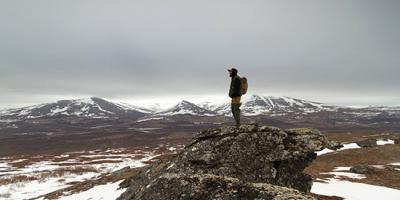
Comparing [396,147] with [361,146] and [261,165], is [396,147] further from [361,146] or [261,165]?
[261,165]

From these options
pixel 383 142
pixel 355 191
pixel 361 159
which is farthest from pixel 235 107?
pixel 383 142

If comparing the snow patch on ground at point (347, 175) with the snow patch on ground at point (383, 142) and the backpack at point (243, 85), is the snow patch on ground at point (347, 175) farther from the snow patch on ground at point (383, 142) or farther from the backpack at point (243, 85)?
the snow patch on ground at point (383, 142)

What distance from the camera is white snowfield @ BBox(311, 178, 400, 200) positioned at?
27611 millimetres

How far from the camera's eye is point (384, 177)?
4038 centimetres

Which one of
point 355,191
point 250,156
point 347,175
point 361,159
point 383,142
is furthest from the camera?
point 383,142

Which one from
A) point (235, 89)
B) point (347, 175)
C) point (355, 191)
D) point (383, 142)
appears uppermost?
point (235, 89)

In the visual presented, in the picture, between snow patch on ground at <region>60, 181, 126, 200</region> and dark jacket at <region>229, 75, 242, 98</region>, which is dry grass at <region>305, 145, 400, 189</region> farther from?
dark jacket at <region>229, 75, 242, 98</region>

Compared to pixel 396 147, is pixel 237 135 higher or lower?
higher

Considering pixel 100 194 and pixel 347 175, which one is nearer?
pixel 100 194

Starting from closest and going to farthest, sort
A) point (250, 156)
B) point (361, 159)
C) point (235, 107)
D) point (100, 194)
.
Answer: point (250, 156), point (235, 107), point (100, 194), point (361, 159)

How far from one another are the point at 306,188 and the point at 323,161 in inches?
1685

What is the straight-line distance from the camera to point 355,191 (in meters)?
29.7

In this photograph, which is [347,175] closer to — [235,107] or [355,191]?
[355,191]

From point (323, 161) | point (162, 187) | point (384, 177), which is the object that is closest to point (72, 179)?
point (323, 161)
